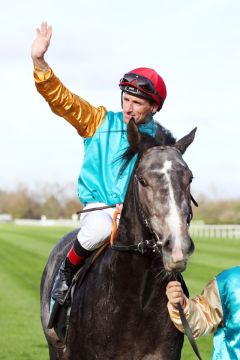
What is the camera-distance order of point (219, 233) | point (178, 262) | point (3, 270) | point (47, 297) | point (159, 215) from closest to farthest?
point (178, 262) → point (159, 215) → point (47, 297) → point (3, 270) → point (219, 233)

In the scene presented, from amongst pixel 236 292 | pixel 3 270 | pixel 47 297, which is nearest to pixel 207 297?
pixel 236 292

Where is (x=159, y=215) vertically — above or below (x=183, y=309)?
above

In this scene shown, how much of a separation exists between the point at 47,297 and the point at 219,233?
3603 centimetres

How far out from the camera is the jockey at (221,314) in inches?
180

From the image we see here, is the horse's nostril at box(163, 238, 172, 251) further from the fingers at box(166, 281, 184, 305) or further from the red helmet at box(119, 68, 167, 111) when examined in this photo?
the red helmet at box(119, 68, 167, 111)

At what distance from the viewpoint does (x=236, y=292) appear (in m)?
4.62

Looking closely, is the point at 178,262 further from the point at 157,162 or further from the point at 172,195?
the point at 157,162

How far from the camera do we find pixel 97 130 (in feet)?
17.8

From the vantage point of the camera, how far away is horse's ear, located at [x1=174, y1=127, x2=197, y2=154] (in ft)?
15.3

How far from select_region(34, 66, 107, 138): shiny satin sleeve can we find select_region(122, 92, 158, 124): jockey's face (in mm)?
242

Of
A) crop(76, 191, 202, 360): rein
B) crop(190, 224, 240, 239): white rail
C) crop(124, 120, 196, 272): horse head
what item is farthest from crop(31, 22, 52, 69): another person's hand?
crop(190, 224, 240, 239): white rail

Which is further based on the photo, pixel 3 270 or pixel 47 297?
pixel 3 270

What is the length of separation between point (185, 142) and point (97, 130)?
3.08 feet

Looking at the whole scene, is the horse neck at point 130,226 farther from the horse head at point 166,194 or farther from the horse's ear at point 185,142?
the horse's ear at point 185,142
